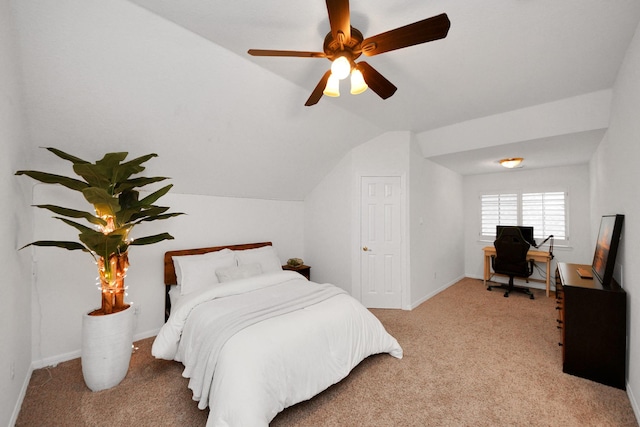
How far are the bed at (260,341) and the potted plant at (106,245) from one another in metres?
0.32

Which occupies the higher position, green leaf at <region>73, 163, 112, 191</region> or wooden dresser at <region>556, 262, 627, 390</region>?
green leaf at <region>73, 163, 112, 191</region>

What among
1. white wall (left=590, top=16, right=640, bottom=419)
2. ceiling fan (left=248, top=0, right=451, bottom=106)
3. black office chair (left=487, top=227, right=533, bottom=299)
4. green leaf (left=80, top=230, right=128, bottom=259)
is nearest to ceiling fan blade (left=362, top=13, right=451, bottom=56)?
ceiling fan (left=248, top=0, right=451, bottom=106)

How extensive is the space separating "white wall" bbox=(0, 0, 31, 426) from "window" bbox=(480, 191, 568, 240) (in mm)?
6734

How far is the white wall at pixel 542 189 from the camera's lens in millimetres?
4664

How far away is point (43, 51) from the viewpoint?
188cm

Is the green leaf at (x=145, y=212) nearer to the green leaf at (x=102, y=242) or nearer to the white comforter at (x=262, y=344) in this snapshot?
the green leaf at (x=102, y=242)


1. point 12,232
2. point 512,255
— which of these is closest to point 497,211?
point 512,255

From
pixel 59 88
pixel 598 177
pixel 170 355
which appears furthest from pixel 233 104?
pixel 598 177

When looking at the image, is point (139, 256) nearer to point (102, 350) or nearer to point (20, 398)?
point (102, 350)

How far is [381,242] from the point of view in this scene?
4.11m

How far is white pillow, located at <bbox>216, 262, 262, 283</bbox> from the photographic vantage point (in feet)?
10.3

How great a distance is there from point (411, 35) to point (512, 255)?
14.4 feet

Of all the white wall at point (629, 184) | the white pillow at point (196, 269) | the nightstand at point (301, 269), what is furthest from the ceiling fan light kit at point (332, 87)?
the nightstand at point (301, 269)

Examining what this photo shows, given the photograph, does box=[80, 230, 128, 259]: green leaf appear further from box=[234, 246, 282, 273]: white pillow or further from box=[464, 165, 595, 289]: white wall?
box=[464, 165, 595, 289]: white wall
